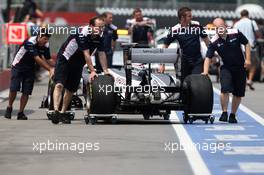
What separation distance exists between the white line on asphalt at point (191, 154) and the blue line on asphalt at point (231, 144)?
56 mm

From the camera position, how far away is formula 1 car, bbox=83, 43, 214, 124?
1736 cm

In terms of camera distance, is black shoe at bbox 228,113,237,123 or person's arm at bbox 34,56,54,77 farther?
person's arm at bbox 34,56,54,77

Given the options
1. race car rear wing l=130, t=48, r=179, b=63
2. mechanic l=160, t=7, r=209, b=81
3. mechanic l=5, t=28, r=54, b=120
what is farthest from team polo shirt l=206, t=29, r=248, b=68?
mechanic l=5, t=28, r=54, b=120

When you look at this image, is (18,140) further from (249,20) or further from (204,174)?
(249,20)

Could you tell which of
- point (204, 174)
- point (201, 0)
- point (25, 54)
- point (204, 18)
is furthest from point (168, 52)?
point (201, 0)

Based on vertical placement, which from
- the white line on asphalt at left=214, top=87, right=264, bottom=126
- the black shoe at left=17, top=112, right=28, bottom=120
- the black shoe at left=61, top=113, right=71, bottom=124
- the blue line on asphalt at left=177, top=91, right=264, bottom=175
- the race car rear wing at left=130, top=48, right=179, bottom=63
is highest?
the race car rear wing at left=130, top=48, right=179, bottom=63

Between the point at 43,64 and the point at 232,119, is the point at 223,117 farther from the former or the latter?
the point at 43,64

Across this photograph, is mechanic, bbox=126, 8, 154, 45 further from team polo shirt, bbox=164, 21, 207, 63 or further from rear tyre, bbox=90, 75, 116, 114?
rear tyre, bbox=90, 75, 116, 114

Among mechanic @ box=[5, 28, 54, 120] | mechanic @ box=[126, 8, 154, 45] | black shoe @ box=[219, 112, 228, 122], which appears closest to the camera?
black shoe @ box=[219, 112, 228, 122]

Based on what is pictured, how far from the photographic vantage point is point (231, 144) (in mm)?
14586

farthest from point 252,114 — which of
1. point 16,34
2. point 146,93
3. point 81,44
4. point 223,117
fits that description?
point 16,34

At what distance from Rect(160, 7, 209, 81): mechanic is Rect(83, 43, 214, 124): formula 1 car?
0.89 m

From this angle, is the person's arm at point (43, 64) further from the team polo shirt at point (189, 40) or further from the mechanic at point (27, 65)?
the team polo shirt at point (189, 40)

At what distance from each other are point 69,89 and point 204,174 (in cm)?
710
